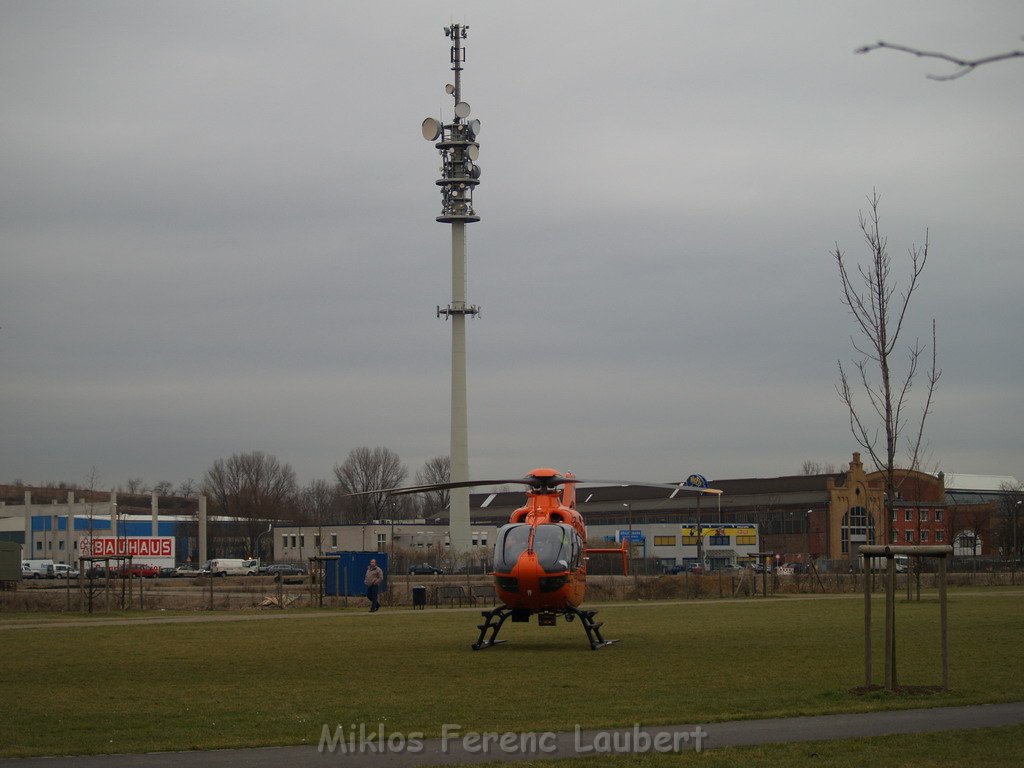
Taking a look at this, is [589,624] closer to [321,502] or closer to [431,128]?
[431,128]

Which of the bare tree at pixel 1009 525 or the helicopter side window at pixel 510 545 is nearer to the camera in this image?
the helicopter side window at pixel 510 545

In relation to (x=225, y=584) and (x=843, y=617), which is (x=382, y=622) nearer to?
(x=843, y=617)

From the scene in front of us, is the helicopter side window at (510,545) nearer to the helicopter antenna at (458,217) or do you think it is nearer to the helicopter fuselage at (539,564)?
the helicopter fuselage at (539,564)

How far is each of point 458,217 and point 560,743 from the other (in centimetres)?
7995

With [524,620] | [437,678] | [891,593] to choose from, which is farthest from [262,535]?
[891,593]

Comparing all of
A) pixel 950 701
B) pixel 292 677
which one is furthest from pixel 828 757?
pixel 292 677

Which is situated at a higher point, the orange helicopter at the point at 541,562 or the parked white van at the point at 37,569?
the orange helicopter at the point at 541,562

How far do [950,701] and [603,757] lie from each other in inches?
209

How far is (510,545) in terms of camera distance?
24.3 m

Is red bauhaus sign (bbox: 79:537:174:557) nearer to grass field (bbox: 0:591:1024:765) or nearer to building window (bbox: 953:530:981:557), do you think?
grass field (bbox: 0:591:1024:765)

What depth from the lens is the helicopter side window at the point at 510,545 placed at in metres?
24.0

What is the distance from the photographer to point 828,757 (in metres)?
11.2

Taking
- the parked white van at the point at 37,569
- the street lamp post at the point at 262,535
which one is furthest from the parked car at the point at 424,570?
the street lamp post at the point at 262,535

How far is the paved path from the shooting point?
11.5 m
